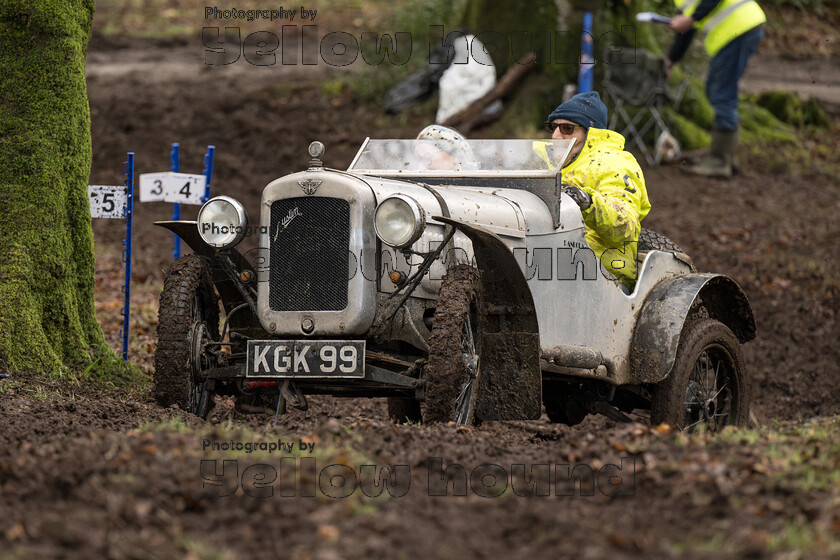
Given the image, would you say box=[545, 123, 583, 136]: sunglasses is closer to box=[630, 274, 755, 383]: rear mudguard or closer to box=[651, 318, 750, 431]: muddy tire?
box=[630, 274, 755, 383]: rear mudguard

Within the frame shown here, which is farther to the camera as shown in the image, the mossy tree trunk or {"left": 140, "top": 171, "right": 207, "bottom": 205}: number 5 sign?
{"left": 140, "top": 171, "right": 207, "bottom": 205}: number 5 sign

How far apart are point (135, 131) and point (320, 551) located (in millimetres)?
13283

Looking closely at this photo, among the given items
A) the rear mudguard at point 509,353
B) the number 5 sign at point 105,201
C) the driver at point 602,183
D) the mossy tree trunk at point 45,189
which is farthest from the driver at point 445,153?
the number 5 sign at point 105,201

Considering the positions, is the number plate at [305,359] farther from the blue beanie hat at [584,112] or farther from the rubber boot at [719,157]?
the rubber boot at [719,157]

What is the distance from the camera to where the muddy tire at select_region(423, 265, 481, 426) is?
4.95 m

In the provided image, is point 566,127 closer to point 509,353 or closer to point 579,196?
point 579,196

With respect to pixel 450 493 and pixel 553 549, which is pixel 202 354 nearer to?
pixel 450 493

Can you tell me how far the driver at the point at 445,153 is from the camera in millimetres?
6434

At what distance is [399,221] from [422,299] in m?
0.63

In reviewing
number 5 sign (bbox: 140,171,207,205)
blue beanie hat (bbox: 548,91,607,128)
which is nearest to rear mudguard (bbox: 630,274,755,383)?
blue beanie hat (bbox: 548,91,607,128)

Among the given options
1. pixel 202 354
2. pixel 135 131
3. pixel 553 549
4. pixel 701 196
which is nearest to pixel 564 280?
pixel 202 354

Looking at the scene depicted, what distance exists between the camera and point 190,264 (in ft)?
19.0

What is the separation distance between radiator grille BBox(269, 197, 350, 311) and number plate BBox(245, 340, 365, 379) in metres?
0.26

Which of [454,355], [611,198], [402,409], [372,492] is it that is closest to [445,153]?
[611,198]
